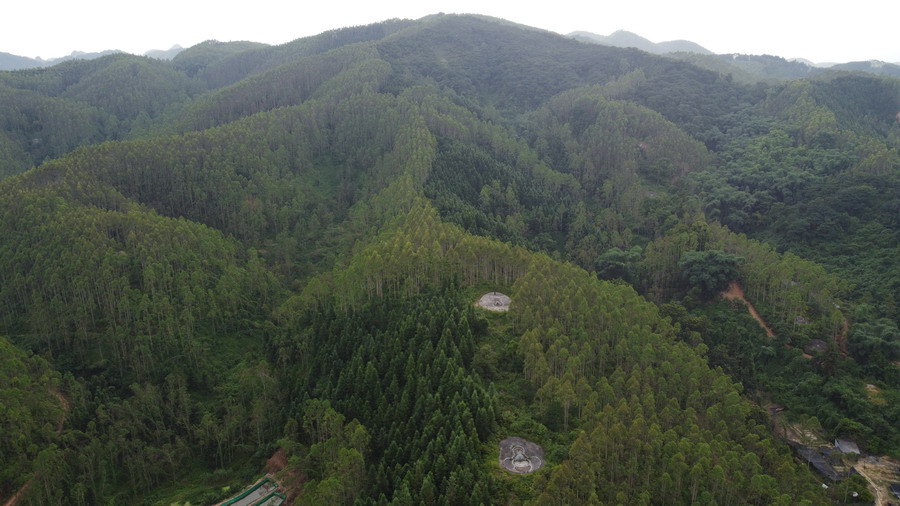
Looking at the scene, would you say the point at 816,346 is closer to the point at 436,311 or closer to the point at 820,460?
the point at 820,460

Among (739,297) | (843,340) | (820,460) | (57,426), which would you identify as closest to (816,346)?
(843,340)

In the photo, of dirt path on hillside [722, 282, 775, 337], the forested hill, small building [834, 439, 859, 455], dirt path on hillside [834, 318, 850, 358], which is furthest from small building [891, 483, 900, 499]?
dirt path on hillside [722, 282, 775, 337]

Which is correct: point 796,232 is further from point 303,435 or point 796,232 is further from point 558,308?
point 303,435

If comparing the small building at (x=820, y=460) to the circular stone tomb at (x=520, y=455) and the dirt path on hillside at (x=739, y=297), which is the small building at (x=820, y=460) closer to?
the dirt path on hillside at (x=739, y=297)

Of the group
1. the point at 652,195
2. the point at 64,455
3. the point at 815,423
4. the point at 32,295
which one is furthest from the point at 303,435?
the point at 652,195

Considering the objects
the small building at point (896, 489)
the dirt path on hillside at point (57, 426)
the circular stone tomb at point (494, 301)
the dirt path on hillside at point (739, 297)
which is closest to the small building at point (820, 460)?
the small building at point (896, 489)

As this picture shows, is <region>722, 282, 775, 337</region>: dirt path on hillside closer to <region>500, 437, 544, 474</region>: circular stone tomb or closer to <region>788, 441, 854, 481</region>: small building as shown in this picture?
<region>788, 441, 854, 481</region>: small building
